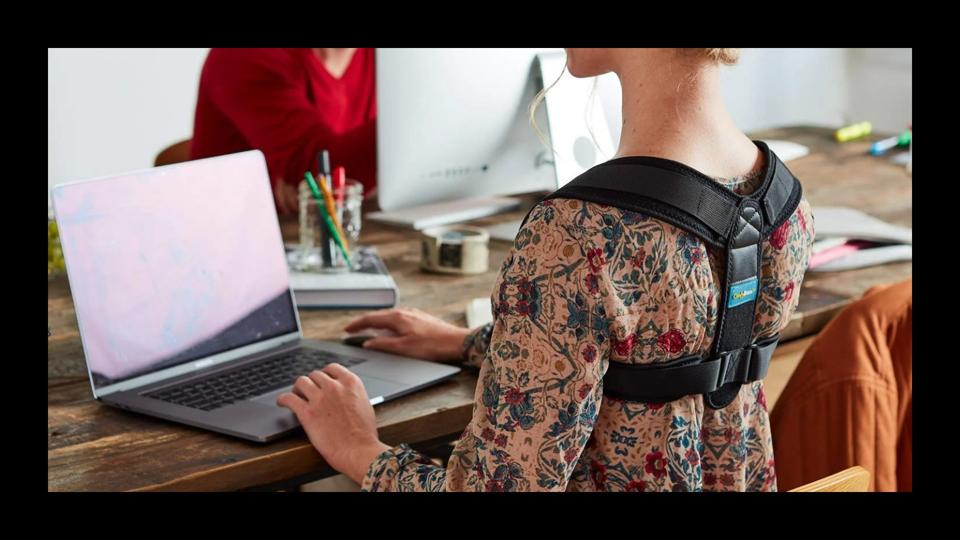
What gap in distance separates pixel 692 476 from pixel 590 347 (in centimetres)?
19

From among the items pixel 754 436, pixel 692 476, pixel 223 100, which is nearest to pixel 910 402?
pixel 754 436

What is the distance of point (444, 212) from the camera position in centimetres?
225

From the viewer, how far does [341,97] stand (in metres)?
2.65

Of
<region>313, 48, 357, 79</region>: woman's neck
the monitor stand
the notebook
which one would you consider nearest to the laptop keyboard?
the notebook

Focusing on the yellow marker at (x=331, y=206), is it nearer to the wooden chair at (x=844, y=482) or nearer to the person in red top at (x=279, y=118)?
the person in red top at (x=279, y=118)

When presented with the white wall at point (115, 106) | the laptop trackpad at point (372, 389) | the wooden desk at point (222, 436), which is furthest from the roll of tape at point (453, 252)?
the white wall at point (115, 106)

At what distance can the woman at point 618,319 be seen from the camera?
3.29 feet

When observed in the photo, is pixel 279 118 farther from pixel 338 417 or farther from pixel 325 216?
pixel 338 417

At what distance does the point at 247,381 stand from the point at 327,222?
0.49 metres

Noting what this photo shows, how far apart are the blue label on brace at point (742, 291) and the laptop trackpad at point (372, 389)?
0.45 m

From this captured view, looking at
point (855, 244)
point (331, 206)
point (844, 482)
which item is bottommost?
point (844, 482)

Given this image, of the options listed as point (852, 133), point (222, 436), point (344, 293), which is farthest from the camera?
point (852, 133)

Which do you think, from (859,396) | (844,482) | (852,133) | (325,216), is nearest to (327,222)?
(325,216)
